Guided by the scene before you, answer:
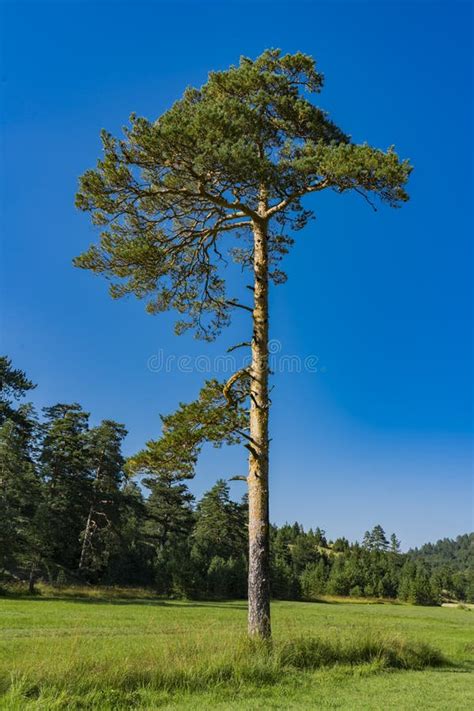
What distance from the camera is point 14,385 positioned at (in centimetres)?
3825

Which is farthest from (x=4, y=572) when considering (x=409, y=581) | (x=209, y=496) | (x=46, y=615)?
(x=409, y=581)

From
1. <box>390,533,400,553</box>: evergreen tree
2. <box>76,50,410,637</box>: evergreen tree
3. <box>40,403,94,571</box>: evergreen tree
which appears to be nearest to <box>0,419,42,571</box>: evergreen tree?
<box>40,403,94,571</box>: evergreen tree

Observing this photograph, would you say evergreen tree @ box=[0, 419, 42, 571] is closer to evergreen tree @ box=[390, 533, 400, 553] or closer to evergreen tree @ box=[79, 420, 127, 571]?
evergreen tree @ box=[79, 420, 127, 571]

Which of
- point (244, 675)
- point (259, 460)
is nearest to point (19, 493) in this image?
point (259, 460)

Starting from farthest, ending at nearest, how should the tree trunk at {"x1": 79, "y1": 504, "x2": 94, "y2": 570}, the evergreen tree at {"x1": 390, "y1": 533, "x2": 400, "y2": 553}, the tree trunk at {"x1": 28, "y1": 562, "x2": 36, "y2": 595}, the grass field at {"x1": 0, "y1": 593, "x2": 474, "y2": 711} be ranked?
the evergreen tree at {"x1": 390, "y1": 533, "x2": 400, "y2": 553}
the tree trunk at {"x1": 79, "y1": 504, "x2": 94, "y2": 570}
the tree trunk at {"x1": 28, "y1": 562, "x2": 36, "y2": 595}
the grass field at {"x1": 0, "y1": 593, "x2": 474, "y2": 711}

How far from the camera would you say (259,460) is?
10719 mm

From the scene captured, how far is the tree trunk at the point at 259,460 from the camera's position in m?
10.1

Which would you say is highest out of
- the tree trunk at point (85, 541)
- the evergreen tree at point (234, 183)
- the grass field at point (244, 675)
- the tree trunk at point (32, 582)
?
the evergreen tree at point (234, 183)

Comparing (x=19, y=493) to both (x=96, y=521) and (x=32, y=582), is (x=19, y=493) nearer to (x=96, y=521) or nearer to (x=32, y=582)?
(x=32, y=582)

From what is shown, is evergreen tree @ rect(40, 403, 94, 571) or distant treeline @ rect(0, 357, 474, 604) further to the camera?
evergreen tree @ rect(40, 403, 94, 571)

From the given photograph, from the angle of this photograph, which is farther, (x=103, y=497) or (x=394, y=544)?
(x=394, y=544)

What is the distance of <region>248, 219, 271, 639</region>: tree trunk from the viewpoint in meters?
10.1

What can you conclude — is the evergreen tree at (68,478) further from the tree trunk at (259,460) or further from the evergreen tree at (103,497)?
the tree trunk at (259,460)

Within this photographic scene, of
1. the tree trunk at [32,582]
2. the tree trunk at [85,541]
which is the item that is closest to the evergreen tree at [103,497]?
the tree trunk at [85,541]
